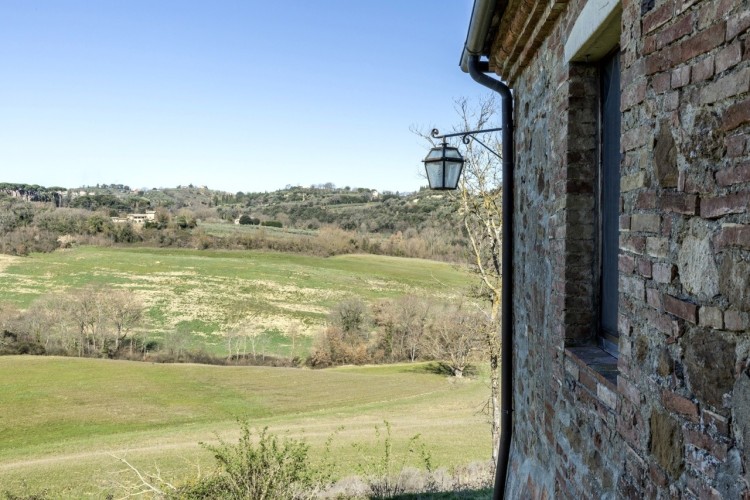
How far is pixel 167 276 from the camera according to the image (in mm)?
50969

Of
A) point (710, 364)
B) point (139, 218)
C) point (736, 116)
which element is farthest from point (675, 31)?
point (139, 218)

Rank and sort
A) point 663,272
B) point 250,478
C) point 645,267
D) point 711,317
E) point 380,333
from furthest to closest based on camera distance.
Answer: point 380,333 → point 250,478 → point 645,267 → point 663,272 → point 711,317

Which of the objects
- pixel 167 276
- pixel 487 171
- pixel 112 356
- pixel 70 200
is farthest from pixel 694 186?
pixel 70 200

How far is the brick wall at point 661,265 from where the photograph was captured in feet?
4.28

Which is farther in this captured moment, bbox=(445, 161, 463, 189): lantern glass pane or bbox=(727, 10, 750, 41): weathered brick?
bbox=(445, 161, 463, 189): lantern glass pane

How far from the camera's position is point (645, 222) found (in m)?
1.79

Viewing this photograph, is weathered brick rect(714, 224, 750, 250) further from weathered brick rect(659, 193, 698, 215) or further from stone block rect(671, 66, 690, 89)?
stone block rect(671, 66, 690, 89)

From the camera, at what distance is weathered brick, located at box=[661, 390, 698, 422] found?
147 centimetres

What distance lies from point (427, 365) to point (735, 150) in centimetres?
3338

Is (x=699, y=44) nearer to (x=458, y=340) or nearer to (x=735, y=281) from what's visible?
(x=735, y=281)

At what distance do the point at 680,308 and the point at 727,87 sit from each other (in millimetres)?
581

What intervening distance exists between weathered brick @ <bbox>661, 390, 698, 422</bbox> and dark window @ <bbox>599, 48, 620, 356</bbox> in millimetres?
972

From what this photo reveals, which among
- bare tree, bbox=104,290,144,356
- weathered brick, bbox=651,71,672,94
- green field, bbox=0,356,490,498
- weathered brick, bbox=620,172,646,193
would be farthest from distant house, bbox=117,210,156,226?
weathered brick, bbox=651,71,672,94

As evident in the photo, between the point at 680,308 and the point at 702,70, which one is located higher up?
the point at 702,70
